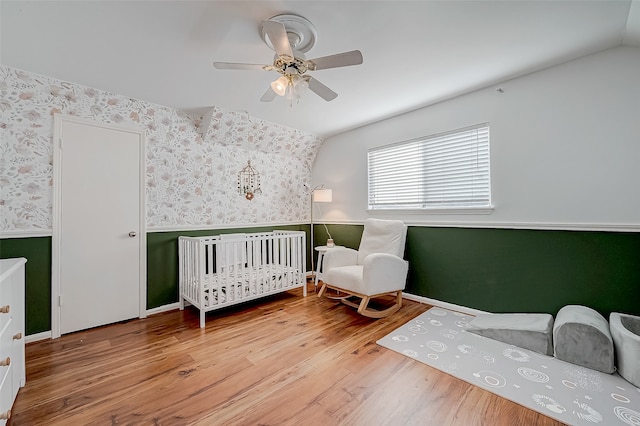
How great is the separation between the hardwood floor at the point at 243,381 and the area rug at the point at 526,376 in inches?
4.4

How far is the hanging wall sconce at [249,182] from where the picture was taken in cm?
362

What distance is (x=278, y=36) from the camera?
146cm

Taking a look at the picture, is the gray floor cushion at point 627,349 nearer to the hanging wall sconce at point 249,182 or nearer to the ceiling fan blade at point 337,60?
the ceiling fan blade at point 337,60

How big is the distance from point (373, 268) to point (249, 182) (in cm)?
211

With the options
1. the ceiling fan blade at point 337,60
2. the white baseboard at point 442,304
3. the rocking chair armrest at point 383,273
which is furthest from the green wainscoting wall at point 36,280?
the white baseboard at point 442,304

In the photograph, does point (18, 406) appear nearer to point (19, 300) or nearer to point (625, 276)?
point (19, 300)

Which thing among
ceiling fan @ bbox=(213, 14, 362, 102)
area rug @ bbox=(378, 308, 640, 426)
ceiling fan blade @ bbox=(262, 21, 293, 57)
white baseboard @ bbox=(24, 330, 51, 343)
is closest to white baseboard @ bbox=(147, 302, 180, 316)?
white baseboard @ bbox=(24, 330, 51, 343)

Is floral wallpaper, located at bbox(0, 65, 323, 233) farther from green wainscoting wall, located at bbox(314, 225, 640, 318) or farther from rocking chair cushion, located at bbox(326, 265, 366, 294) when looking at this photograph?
green wainscoting wall, located at bbox(314, 225, 640, 318)

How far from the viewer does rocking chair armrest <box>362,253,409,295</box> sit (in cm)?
265

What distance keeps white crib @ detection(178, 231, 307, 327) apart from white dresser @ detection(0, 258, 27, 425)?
1165 millimetres

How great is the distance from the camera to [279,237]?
3273mm

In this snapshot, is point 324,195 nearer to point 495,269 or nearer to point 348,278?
point 348,278

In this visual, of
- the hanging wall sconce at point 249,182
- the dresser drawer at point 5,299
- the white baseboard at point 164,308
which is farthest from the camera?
the hanging wall sconce at point 249,182

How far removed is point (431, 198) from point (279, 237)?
1.88m
